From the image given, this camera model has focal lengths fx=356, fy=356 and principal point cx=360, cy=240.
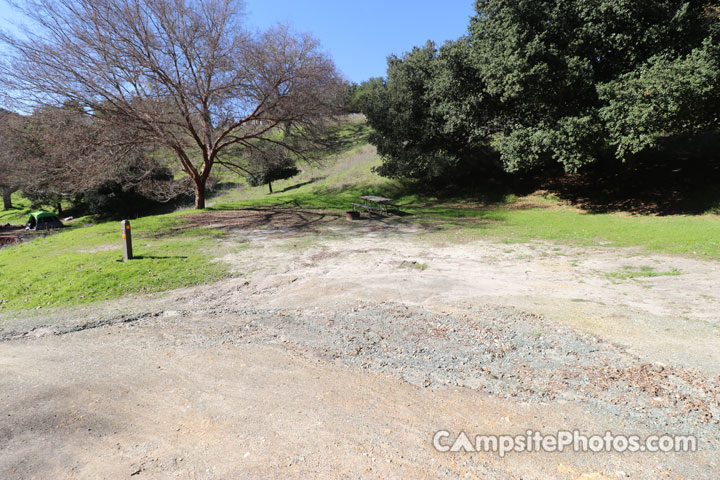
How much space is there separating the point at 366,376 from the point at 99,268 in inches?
326

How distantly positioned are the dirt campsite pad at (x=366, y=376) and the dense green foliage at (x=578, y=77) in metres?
9.36

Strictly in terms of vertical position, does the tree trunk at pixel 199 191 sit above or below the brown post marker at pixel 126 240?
above

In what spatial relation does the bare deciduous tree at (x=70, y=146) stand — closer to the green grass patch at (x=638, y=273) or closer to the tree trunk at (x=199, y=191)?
the tree trunk at (x=199, y=191)

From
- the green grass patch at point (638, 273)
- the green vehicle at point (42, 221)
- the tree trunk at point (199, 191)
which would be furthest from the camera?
the green vehicle at point (42, 221)

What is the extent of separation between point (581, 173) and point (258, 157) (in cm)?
1894

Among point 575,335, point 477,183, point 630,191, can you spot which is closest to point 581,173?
point 630,191

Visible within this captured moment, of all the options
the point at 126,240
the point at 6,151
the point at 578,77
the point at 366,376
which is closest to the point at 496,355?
the point at 366,376

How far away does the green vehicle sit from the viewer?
25047mm

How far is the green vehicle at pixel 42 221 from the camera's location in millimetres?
25047

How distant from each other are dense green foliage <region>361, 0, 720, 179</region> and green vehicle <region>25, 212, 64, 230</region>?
26.9 meters

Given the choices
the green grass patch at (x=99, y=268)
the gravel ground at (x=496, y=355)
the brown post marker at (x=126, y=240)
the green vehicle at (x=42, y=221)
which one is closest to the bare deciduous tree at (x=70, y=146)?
the green grass patch at (x=99, y=268)

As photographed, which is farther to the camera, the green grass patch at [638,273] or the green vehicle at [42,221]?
the green vehicle at [42,221]

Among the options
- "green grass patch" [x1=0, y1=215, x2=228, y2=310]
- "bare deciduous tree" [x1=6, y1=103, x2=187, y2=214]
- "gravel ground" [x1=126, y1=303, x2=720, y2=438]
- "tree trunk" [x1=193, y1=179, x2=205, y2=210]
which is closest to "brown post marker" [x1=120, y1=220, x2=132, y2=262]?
"green grass patch" [x1=0, y1=215, x2=228, y2=310]

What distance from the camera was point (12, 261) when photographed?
1068cm
